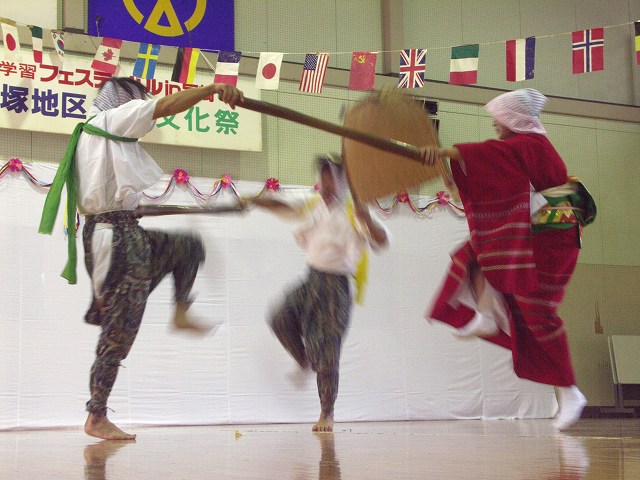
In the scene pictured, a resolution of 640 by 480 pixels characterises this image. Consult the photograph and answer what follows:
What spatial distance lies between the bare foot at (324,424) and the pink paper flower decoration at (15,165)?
2.85m

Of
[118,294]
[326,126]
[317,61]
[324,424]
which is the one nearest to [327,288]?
[324,424]

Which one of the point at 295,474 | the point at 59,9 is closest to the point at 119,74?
the point at 59,9

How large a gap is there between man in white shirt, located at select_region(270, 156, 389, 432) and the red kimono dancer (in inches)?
46.0

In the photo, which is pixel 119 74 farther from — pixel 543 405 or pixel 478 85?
pixel 543 405

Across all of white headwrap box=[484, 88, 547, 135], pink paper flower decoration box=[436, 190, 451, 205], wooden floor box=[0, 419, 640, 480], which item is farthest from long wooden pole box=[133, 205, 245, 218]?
pink paper flower decoration box=[436, 190, 451, 205]

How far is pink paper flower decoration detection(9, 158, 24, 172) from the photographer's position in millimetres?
5945

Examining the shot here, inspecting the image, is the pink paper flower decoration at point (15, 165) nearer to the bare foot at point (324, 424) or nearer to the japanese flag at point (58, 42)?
the japanese flag at point (58, 42)

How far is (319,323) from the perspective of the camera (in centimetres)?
452

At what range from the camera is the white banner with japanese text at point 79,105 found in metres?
5.99

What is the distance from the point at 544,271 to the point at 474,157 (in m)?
0.53

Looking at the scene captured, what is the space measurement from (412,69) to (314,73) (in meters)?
0.70

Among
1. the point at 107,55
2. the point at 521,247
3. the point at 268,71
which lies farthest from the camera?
the point at 268,71

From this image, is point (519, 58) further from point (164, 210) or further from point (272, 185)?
point (164, 210)

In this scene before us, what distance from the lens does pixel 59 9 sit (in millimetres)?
6363
